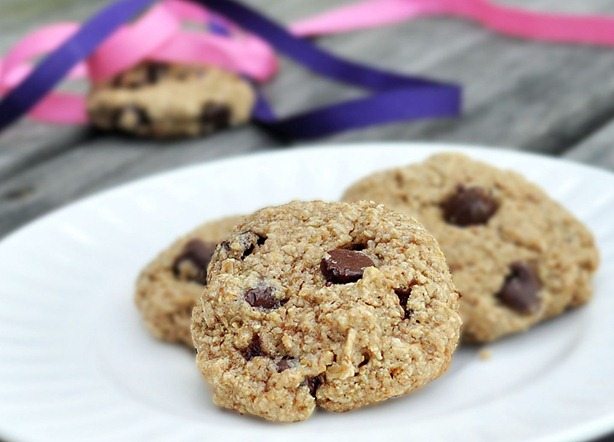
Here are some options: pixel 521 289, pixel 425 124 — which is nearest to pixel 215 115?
pixel 425 124

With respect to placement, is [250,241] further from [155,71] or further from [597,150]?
[155,71]

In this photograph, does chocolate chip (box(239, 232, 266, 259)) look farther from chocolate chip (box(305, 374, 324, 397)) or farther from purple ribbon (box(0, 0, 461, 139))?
purple ribbon (box(0, 0, 461, 139))

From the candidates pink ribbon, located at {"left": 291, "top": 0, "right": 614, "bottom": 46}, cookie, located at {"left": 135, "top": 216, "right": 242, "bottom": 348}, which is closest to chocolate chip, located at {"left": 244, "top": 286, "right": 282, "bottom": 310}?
cookie, located at {"left": 135, "top": 216, "right": 242, "bottom": 348}

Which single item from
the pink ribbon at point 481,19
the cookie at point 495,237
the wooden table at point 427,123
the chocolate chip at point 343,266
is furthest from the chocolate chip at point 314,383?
the pink ribbon at point 481,19

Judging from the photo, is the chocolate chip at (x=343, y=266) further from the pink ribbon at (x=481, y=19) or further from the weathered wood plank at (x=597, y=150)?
the pink ribbon at (x=481, y=19)

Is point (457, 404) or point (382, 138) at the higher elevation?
point (457, 404)

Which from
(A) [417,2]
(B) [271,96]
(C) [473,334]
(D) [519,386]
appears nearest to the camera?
(D) [519,386]

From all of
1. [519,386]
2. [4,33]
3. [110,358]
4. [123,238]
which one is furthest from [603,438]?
[4,33]

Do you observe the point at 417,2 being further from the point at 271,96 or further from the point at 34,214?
the point at 34,214
